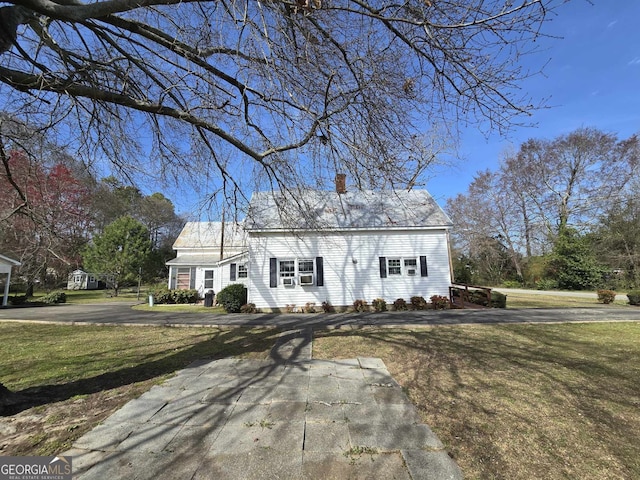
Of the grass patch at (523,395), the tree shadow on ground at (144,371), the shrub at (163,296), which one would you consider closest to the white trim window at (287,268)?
the tree shadow on ground at (144,371)

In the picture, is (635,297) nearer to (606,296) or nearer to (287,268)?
(606,296)

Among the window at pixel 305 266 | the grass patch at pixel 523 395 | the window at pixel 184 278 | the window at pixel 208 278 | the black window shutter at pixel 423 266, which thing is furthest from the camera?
the window at pixel 184 278

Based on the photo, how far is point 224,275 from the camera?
18.7 m

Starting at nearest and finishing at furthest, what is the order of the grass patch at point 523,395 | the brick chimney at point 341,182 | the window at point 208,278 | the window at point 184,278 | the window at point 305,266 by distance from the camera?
the grass patch at point 523,395 → the brick chimney at point 341,182 → the window at point 305,266 → the window at point 208,278 → the window at point 184,278

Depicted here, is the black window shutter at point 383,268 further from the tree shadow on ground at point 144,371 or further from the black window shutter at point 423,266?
the tree shadow on ground at point 144,371

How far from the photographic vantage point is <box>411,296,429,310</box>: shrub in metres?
Result: 13.8

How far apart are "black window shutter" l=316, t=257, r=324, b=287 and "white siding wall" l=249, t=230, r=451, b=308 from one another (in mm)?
177

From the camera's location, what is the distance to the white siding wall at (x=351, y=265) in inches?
547

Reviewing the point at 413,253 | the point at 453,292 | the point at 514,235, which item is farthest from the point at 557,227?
the point at 413,253

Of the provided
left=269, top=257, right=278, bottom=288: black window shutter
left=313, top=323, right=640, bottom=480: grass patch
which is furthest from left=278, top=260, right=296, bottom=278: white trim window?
left=313, top=323, right=640, bottom=480: grass patch

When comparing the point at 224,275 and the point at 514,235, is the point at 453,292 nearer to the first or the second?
the point at 224,275

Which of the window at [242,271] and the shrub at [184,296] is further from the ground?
the window at [242,271]

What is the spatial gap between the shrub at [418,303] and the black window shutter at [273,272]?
632 cm

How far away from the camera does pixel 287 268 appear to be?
14.1 metres
